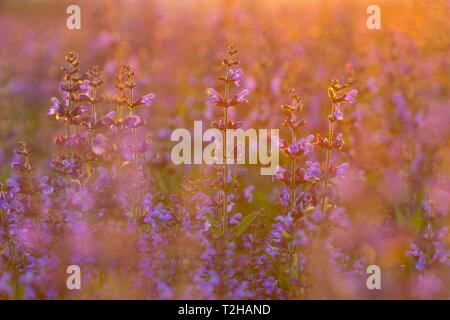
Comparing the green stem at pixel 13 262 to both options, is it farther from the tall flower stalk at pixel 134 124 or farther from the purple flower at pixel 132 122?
the purple flower at pixel 132 122

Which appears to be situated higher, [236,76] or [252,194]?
[236,76]

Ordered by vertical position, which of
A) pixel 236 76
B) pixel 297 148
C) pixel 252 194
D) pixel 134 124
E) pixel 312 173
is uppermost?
pixel 236 76

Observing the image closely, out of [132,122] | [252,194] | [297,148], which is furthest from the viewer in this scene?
[252,194]

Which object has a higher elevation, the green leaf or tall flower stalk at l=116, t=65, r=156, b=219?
tall flower stalk at l=116, t=65, r=156, b=219

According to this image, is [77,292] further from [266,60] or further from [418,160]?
[266,60]

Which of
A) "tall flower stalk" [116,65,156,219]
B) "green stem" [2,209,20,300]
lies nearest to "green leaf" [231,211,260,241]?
"tall flower stalk" [116,65,156,219]

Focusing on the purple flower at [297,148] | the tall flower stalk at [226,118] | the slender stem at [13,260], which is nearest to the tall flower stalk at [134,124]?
the tall flower stalk at [226,118]

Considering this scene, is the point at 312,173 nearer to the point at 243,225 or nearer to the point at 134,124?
the point at 243,225

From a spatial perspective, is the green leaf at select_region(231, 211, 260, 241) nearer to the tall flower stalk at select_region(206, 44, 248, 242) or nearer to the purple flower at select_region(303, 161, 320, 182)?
the tall flower stalk at select_region(206, 44, 248, 242)

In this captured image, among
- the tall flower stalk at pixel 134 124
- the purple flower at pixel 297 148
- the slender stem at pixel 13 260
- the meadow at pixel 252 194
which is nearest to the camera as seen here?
the meadow at pixel 252 194

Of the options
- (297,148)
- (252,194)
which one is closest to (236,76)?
(297,148)

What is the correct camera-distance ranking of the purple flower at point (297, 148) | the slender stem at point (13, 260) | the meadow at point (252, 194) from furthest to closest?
the purple flower at point (297, 148)
the slender stem at point (13, 260)
the meadow at point (252, 194)

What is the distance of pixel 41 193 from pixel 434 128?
407 centimetres

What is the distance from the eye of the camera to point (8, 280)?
175 inches
